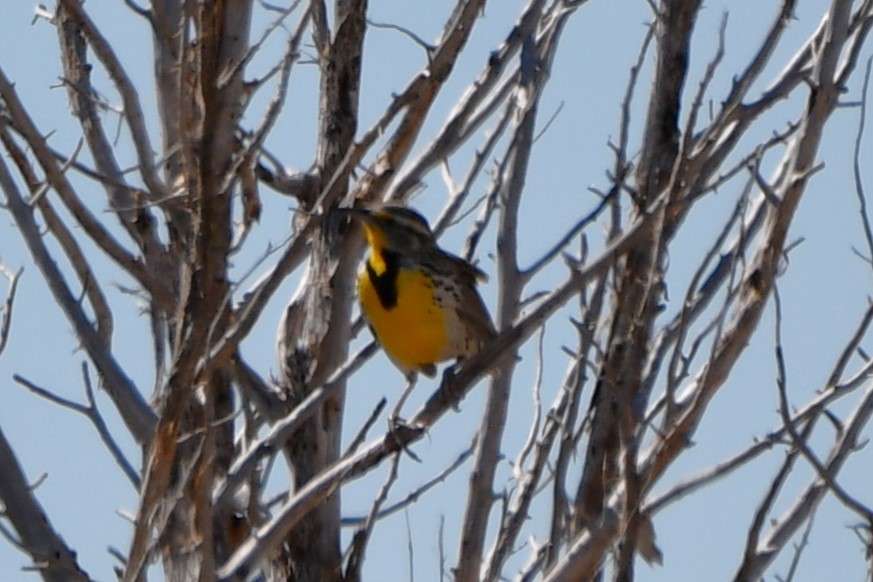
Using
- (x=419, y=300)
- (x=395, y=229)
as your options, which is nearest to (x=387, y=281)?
(x=419, y=300)

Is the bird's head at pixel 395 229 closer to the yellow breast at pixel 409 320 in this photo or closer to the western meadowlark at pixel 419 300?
the western meadowlark at pixel 419 300

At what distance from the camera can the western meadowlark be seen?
20.7 feet

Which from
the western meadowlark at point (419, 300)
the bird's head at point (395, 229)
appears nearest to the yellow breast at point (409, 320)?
the western meadowlark at point (419, 300)

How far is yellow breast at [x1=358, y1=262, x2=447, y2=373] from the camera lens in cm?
629

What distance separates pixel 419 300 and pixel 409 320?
0.10m

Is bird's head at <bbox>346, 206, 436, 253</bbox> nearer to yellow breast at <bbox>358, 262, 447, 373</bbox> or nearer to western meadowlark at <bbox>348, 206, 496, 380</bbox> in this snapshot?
western meadowlark at <bbox>348, 206, 496, 380</bbox>

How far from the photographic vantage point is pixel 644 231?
4195 mm

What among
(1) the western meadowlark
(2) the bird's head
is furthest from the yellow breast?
(2) the bird's head

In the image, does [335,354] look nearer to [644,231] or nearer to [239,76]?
[644,231]

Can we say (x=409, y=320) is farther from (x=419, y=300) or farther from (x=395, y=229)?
Result: (x=395, y=229)

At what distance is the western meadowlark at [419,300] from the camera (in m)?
6.30

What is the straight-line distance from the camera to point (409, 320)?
20.8 ft

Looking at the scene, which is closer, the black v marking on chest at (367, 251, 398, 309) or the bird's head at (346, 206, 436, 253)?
the bird's head at (346, 206, 436, 253)

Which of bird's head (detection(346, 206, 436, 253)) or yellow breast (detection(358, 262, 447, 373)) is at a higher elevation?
bird's head (detection(346, 206, 436, 253))
